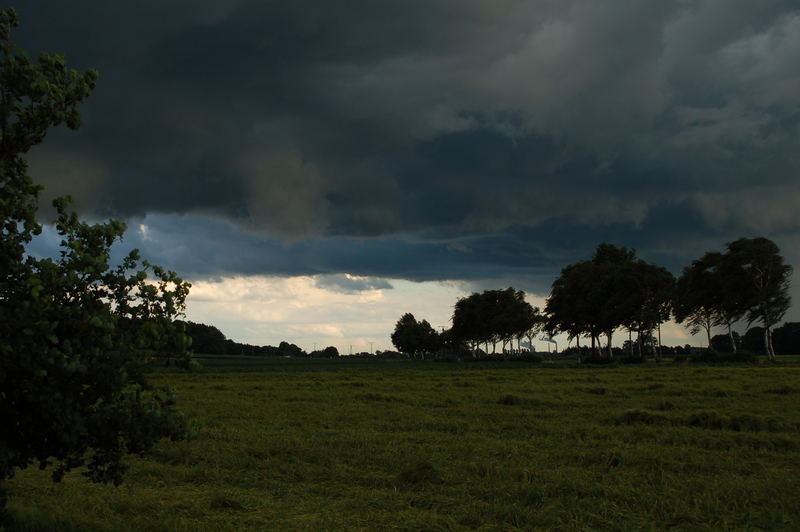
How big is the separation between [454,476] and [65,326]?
792 cm

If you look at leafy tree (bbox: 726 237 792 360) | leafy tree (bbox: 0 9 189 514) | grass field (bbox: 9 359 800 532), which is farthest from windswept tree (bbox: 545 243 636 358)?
leafy tree (bbox: 0 9 189 514)

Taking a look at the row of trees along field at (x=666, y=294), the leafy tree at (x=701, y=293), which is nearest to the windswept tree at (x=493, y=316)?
the row of trees along field at (x=666, y=294)

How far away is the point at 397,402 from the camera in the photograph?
27.0m

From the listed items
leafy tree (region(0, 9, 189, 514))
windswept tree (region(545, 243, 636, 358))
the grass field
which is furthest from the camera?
windswept tree (region(545, 243, 636, 358))

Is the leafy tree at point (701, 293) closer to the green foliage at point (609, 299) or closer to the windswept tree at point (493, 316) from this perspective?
the green foliage at point (609, 299)

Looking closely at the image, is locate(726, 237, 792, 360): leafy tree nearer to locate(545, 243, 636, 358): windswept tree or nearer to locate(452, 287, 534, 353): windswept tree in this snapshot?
locate(545, 243, 636, 358): windswept tree

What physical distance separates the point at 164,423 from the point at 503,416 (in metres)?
15.5

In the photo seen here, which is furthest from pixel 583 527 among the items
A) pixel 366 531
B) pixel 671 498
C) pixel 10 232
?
pixel 10 232

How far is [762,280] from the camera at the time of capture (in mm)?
74312

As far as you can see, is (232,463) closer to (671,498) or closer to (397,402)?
(671,498)

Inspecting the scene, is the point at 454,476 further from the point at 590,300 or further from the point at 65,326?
the point at 590,300

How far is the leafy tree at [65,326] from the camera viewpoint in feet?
22.2

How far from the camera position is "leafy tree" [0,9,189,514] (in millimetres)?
6754

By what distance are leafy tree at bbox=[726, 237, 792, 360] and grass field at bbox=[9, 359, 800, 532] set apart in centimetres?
5965
